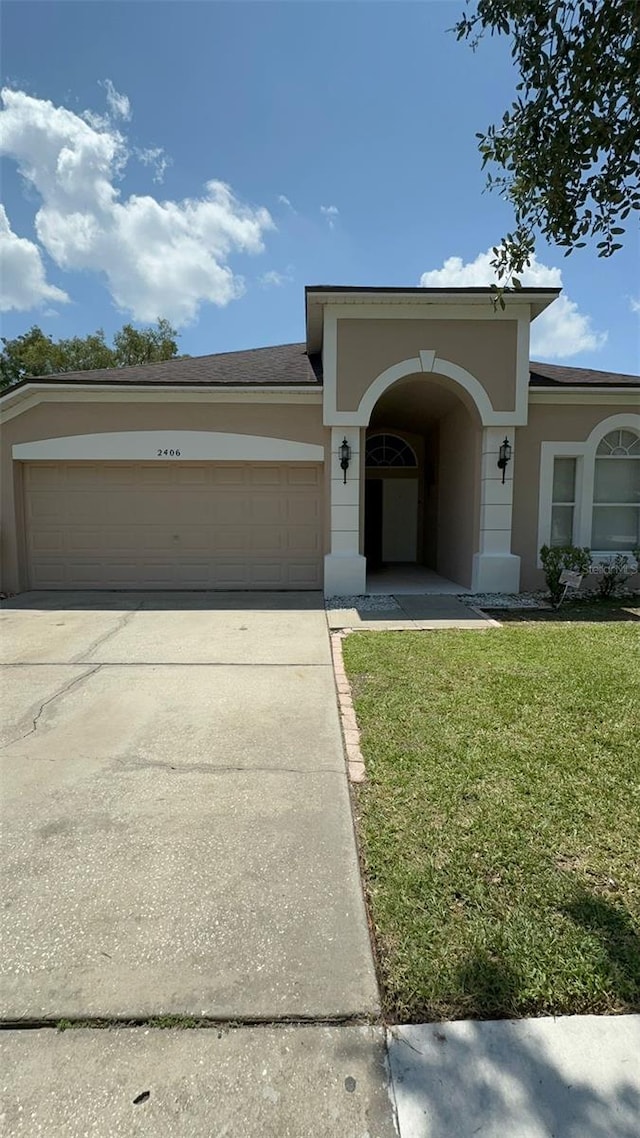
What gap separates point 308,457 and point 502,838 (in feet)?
26.1

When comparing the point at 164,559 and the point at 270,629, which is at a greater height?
the point at 164,559

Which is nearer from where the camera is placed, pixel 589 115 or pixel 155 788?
pixel 589 115

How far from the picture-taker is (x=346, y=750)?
382cm

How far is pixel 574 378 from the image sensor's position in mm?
10516

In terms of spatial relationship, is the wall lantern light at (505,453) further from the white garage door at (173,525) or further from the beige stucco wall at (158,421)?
the white garage door at (173,525)

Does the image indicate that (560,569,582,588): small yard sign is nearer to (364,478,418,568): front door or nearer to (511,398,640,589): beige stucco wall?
(511,398,640,589): beige stucco wall

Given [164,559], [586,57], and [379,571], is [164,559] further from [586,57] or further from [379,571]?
[586,57]

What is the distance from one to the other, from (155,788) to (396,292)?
8609 millimetres

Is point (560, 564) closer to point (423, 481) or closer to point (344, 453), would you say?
point (344, 453)

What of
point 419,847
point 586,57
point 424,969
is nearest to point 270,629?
point 419,847

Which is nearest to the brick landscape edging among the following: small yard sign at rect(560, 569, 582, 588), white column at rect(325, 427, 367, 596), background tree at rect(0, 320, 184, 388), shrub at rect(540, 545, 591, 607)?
white column at rect(325, 427, 367, 596)

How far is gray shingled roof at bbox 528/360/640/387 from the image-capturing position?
32.0ft

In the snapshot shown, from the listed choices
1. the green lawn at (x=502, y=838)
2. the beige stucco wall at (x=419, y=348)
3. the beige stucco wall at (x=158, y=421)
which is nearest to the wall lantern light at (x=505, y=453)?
the beige stucco wall at (x=419, y=348)

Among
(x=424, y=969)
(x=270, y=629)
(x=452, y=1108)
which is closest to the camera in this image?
(x=452, y=1108)
